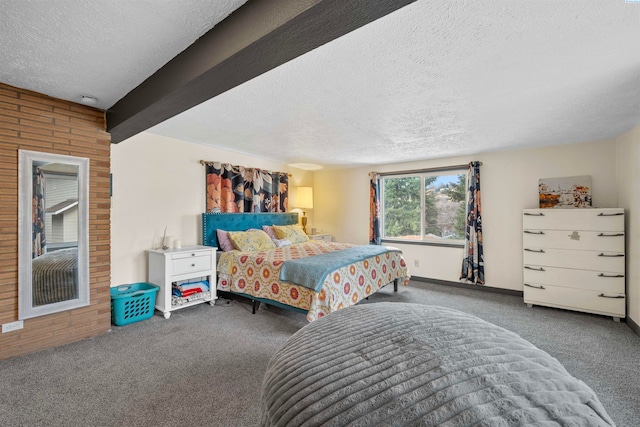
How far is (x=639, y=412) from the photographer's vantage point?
1738 millimetres

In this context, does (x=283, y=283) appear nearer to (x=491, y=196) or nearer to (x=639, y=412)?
(x=639, y=412)

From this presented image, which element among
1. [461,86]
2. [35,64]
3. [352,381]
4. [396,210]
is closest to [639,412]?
[352,381]

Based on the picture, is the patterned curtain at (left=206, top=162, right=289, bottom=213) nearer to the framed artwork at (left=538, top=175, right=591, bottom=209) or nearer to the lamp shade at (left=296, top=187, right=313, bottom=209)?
the lamp shade at (left=296, top=187, right=313, bottom=209)

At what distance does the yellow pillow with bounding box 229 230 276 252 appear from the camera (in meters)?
3.92

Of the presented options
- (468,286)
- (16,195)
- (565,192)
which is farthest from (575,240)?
(16,195)

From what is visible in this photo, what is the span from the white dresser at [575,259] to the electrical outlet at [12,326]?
5.53 metres

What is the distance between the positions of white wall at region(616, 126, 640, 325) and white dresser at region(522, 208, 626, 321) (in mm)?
77

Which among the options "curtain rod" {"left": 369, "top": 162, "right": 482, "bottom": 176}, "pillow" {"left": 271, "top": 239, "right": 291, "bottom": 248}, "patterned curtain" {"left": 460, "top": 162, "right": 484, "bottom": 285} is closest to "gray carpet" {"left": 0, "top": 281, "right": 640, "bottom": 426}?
"patterned curtain" {"left": 460, "top": 162, "right": 484, "bottom": 285}

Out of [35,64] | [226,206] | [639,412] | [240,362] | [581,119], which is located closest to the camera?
[639,412]

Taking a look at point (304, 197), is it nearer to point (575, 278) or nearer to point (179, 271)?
point (179, 271)

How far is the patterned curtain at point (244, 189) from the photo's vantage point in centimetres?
420

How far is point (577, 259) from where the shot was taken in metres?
3.42

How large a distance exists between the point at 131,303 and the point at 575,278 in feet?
17.3

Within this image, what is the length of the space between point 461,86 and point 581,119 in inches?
69.7
